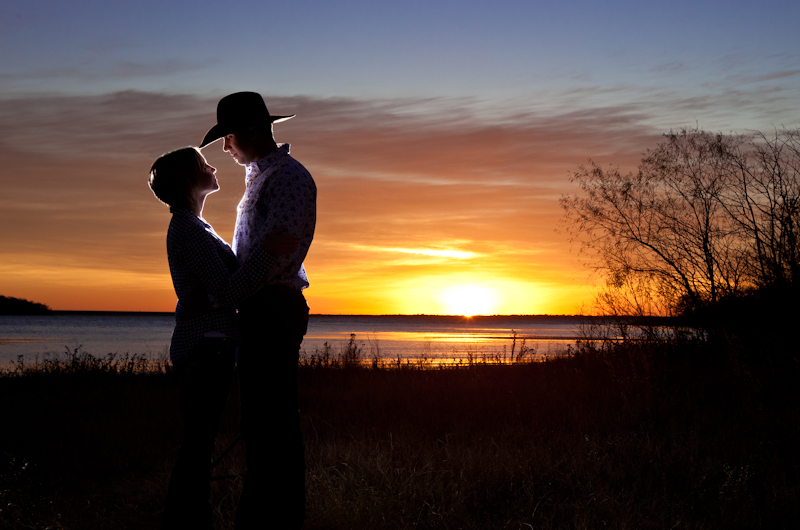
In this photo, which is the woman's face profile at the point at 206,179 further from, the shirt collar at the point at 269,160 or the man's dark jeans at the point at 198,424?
the man's dark jeans at the point at 198,424

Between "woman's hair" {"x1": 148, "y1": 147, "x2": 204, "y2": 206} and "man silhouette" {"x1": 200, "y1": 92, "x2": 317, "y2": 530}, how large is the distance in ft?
0.64

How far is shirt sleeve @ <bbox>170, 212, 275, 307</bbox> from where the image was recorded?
2719 millimetres

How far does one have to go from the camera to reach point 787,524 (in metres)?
4.04

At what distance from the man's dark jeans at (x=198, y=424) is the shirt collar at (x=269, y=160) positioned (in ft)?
3.01

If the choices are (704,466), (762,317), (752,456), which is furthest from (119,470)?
(762,317)

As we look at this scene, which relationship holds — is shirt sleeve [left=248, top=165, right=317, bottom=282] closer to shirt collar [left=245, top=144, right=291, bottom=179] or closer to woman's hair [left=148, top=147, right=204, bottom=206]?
shirt collar [left=245, top=144, right=291, bottom=179]

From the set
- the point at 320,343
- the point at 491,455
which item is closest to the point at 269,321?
the point at 491,455

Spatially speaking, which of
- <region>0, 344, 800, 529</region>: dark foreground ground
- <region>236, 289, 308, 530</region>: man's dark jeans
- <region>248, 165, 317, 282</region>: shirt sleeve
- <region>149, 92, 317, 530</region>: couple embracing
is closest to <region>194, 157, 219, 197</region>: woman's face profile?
<region>149, 92, 317, 530</region>: couple embracing

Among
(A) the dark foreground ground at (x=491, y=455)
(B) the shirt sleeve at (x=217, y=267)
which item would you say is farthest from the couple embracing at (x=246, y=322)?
(A) the dark foreground ground at (x=491, y=455)

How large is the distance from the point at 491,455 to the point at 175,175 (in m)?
3.71

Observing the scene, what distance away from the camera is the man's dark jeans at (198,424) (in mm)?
2818

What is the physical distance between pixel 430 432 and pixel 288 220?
4639 millimetres

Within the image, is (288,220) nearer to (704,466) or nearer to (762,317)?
(704,466)

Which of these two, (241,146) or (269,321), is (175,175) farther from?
(269,321)
